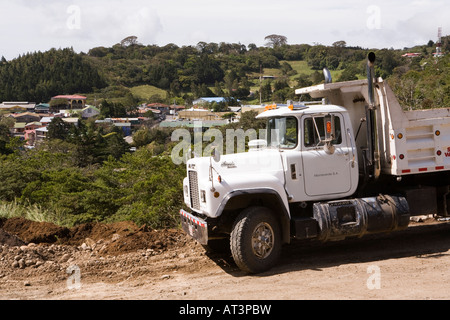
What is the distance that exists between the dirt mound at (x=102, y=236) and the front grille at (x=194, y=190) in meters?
1.25

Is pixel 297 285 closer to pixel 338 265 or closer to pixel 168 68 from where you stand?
pixel 338 265

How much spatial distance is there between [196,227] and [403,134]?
3.97 m

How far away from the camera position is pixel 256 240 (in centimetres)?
812

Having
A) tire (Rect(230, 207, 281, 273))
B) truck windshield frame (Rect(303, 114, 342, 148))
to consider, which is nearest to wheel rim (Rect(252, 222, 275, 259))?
tire (Rect(230, 207, 281, 273))

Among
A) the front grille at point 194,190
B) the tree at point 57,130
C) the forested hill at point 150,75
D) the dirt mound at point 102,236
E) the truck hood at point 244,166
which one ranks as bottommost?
the dirt mound at point 102,236

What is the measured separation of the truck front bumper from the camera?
26.7 feet

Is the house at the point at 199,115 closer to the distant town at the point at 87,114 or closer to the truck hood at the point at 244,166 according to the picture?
the distant town at the point at 87,114

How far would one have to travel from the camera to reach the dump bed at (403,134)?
9.01 m

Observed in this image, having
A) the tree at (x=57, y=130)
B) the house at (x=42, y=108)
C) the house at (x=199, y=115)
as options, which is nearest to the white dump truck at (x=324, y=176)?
the tree at (x=57, y=130)

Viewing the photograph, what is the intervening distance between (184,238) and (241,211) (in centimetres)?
209

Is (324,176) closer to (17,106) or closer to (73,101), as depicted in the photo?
(17,106)

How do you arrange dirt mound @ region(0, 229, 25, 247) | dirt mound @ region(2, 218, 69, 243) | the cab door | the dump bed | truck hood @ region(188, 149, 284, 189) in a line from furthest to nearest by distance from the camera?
dirt mound @ region(2, 218, 69, 243), dirt mound @ region(0, 229, 25, 247), the dump bed, the cab door, truck hood @ region(188, 149, 284, 189)

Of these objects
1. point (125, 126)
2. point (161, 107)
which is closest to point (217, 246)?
point (125, 126)

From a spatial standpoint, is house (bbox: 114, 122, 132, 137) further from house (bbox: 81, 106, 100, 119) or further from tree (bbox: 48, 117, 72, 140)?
house (bbox: 81, 106, 100, 119)
